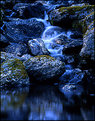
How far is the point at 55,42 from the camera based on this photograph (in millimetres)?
12977

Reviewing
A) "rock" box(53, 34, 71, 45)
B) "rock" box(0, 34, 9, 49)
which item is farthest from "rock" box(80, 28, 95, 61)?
"rock" box(0, 34, 9, 49)

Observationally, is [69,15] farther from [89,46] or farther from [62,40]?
[89,46]

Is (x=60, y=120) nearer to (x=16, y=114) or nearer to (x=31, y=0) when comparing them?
(x=16, y=114)

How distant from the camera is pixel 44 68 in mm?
7164

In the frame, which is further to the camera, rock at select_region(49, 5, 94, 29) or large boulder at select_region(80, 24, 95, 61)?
rock at select_region(49, 5, 94, 29)

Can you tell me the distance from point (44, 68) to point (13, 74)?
1670 millimetres

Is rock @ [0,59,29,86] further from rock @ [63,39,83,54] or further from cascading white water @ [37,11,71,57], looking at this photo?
cascading white water @ [37,11,71,57]

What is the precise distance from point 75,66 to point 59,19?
6.65 meters

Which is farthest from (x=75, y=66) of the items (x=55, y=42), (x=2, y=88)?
(x=2, y=88)

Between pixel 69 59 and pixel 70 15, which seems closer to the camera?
pixel 69 59

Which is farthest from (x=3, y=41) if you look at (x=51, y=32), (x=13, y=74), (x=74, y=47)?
(x=13, y=74)

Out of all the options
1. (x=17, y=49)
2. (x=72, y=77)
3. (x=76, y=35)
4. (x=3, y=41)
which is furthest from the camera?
(x=76, y=35)

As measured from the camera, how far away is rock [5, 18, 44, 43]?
528 inches

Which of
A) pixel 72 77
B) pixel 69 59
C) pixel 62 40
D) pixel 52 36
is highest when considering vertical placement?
pixel 52 36
